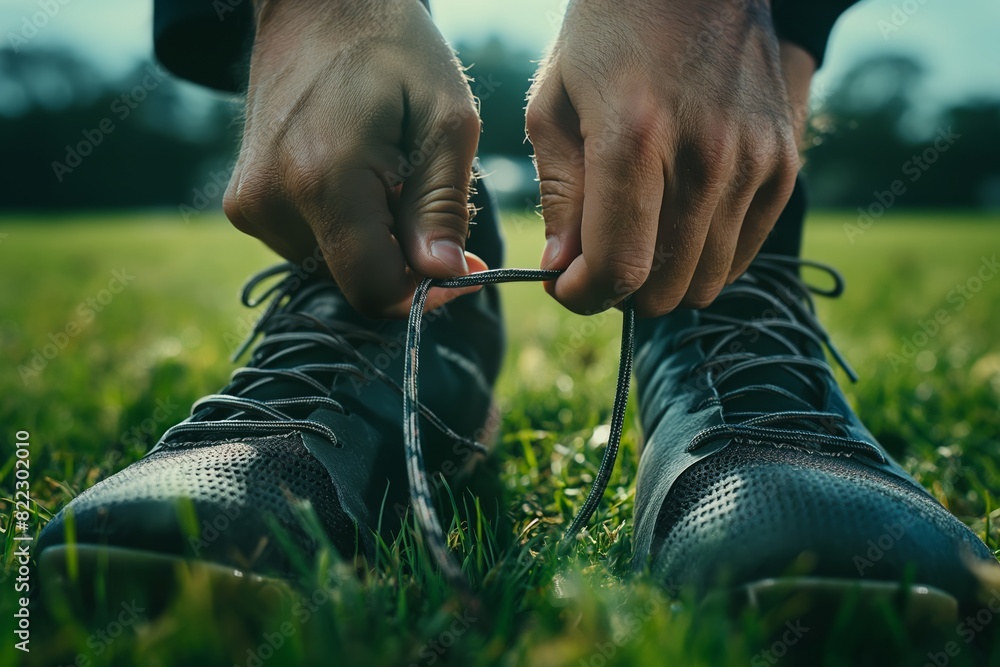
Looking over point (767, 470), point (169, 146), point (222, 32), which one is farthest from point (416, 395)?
point (169, 146)

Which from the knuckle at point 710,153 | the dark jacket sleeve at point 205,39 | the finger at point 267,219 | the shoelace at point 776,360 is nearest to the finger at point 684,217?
the knuckle at point 710,153

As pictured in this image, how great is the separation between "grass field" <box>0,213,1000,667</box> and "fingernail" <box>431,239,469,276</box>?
0.38 meters

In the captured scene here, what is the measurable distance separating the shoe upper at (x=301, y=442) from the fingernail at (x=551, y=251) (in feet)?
1.29

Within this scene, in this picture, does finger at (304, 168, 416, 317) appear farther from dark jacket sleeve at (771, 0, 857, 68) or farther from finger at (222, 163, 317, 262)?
dark jacket sleeve at (771, 0, 857, 68)

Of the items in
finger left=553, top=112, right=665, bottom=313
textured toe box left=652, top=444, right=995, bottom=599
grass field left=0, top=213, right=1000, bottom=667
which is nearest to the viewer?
grass field left=0, top=213, right=1000, bottom=667

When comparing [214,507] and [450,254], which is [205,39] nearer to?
[450,254]

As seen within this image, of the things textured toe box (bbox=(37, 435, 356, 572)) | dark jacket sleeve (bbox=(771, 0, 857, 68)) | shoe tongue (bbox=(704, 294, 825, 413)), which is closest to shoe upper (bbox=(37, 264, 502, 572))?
textured toe box (bbox=(37, 435, 356, 572))

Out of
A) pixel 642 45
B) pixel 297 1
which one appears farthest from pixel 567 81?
pixel 297 1

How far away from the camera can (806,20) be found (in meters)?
1.63

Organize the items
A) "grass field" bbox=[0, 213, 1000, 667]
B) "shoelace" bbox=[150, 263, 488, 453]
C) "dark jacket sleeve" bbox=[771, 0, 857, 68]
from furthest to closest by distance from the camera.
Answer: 1. "dark jacket sleeve" bbox=[771, 0, 857, 68]
2. "shoelace" bbox=[150, 263, 488, 453]
3. "grass field" bbox=[0, 213, 1000, 667]

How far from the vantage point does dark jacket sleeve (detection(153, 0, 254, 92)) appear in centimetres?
170

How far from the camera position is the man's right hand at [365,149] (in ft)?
3.56

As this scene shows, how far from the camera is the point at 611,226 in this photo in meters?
1.00

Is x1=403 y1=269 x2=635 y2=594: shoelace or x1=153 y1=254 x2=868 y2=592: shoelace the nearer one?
x1=403 y1=269 x2=635 y2=594: shoelace
